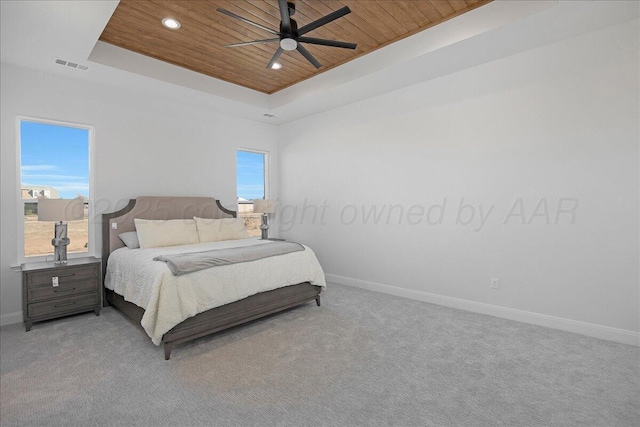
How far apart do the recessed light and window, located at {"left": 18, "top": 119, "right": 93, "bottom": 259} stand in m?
1.79

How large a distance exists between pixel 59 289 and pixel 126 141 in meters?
1.93

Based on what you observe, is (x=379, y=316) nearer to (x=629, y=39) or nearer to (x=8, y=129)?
(x=629, y=39)

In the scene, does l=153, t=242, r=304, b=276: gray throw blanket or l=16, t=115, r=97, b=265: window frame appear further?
l=16, t=115, r=97, b=265: window frame

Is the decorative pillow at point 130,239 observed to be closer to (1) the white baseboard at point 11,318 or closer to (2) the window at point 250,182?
(1) the white baseboard at point 11,318

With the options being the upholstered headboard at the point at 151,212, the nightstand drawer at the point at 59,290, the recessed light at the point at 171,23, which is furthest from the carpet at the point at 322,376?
the recessed light at the point at 171,23

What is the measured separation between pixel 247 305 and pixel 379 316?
1426mm

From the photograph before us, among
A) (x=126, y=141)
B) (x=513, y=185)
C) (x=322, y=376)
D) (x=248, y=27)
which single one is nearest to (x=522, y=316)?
(x=513, y=185)

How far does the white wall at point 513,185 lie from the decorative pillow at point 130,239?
2.83 meters

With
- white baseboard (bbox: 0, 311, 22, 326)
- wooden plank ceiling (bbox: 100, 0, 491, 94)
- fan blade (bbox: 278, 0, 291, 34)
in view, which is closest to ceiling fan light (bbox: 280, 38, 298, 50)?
fan blade (bbox: 278, 0, 291, 34)

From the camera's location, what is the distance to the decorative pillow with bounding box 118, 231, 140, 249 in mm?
3906

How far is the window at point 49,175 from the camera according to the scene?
3584mm

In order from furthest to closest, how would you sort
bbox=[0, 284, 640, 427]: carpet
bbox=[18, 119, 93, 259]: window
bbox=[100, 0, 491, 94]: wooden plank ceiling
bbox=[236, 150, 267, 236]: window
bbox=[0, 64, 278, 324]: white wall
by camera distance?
1. bbox=[236, 150, 267, 236]: window
2. bbox=[18, 119, 93, 259]: window
3. bbox=[0, 64, 278, 324]: white wall
4. bbox=[100, 0, 491, 94]: wooden plank ceiling
5. bbox=[0, 284, 640, 427]: carpet

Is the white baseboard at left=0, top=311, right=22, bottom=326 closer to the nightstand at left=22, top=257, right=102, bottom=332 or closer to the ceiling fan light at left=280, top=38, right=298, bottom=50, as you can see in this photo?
the nightstand at left=22, top=257, right=102, bottom=332

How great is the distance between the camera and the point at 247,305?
10.4ft
